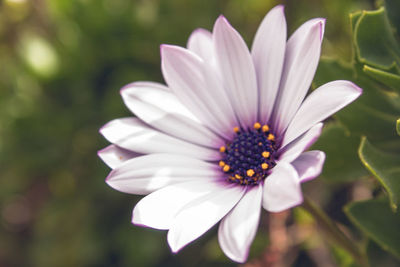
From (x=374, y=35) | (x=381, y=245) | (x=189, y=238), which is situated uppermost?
(x=374, y=35)

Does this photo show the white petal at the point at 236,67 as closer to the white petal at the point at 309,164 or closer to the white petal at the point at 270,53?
the white petal at the point at 270,53

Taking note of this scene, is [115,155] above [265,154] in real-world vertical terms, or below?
above

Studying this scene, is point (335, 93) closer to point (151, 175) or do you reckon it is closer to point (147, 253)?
point (151, 175)

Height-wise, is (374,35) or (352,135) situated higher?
(374,35)

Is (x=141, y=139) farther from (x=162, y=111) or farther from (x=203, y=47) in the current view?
(x=203, y=47)

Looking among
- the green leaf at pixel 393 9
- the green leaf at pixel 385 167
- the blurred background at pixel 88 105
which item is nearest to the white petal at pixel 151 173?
the green leaf at pixel 385 167

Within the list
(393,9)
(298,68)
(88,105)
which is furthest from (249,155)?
(88,105)

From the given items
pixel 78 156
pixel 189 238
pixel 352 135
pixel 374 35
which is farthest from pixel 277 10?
pixel 78 156
